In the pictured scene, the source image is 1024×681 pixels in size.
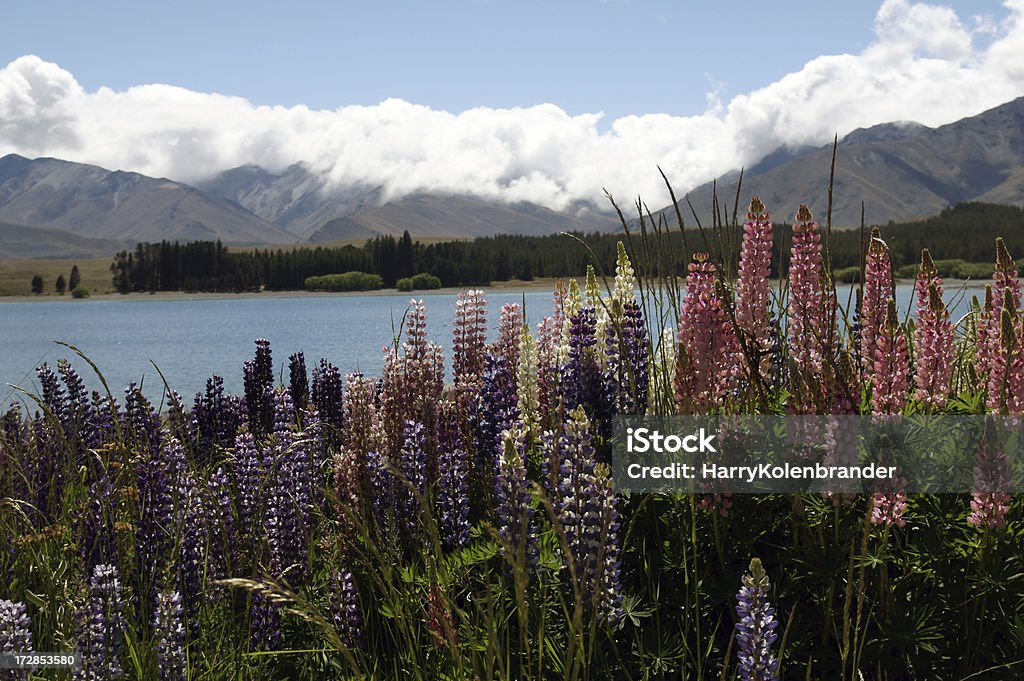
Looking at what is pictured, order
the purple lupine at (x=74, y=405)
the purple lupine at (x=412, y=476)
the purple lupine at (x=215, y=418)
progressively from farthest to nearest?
the purple lupine at (x=215, y=418), the purple lupine at (x=74, y=405), the purple lupine at (x=412, y=476)

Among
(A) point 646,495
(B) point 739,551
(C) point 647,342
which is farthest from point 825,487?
(C) point 647,342

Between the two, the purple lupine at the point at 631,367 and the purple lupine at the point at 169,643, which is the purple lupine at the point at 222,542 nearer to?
the purple lupine at the point at 169,643

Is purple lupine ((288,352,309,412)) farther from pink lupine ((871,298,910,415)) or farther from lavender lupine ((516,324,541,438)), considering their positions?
pink lupine ((871,298,910,415))

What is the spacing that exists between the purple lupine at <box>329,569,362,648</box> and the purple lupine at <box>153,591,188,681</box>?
2.53 ft

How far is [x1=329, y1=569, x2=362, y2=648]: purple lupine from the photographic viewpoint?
4117mm

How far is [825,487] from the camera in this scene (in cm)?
369

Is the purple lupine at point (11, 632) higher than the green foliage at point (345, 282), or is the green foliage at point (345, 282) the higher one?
the green foliage at point (345, 282)

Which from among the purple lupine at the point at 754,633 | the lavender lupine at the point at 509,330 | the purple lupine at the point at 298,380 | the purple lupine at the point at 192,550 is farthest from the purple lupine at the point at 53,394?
the purple lupine at the point at 754,633

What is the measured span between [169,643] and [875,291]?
12.4 feet

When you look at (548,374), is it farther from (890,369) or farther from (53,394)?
(53,394)

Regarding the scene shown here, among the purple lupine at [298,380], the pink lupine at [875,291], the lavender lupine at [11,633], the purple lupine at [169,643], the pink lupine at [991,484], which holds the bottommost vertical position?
the purple lupine at [169,643]

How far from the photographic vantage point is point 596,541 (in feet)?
11.3

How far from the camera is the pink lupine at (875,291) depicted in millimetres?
4094

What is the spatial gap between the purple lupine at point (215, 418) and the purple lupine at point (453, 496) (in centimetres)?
377
